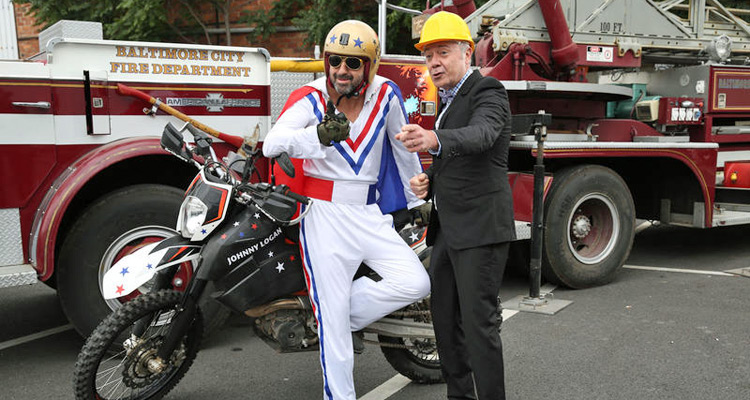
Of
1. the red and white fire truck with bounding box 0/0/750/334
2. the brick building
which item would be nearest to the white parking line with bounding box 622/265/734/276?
the red and white fire truck with bounding box 0/0/750/334

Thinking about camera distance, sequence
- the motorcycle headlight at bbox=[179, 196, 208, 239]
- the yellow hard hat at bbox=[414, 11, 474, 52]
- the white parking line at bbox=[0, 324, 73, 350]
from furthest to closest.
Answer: the white parking line at bbox=[0, 324, 73, 350] → the motorcycle headlight at bbox=[179, 196, 208, 239] → the yellow hard hat at bbox=[414, 11, 474, 52]

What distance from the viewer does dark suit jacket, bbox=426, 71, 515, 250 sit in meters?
2.96

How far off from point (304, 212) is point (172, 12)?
1162cm

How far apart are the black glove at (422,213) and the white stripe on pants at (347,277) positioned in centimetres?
30

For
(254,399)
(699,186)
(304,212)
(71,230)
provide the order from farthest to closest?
(699,186) → (71,230) → (254,399) → (304,212)

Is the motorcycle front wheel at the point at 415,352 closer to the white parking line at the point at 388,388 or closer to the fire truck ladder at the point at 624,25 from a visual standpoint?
the white parking line at the point at 388,388

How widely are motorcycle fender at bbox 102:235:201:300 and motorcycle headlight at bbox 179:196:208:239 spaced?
0.25 ft

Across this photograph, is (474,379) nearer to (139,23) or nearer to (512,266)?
(512,266)

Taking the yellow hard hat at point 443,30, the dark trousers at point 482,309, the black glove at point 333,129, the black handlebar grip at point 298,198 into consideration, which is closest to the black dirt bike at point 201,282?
the black handlebar grip at point 298,198

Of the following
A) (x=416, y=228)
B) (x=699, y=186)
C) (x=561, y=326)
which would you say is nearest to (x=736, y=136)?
(x=699, y=186)

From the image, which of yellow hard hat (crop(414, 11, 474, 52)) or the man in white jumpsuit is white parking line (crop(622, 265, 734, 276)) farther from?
yellow hard hat (crop(414, 11, 474, 52))

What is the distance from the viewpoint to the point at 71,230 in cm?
415

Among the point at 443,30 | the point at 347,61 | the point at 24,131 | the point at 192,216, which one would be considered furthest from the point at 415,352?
the point at 24,131

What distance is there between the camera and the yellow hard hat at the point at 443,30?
9.57ft
